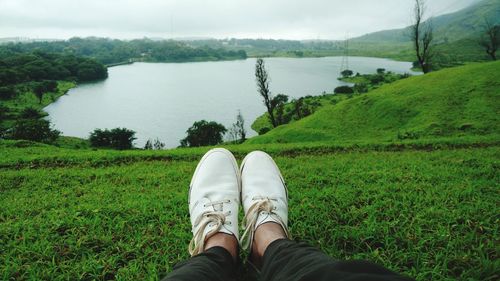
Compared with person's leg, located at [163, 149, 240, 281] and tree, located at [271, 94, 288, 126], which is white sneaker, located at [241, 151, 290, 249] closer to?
person's leg, located at [163, 149, 240, 281]

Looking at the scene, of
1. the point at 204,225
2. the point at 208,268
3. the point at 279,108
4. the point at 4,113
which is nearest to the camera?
the point at 208,268

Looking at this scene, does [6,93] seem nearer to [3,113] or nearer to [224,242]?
[3,113]

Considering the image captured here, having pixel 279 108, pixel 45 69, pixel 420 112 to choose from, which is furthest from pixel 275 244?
pixel 45 69

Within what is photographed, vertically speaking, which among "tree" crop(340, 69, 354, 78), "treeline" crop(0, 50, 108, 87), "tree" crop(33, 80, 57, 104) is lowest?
"tree" crop(33, 80, 57, 104)

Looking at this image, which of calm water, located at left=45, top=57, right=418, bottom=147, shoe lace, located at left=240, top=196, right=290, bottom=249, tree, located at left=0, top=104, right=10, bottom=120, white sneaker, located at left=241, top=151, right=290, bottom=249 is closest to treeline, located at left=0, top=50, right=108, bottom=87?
calm water, located at left=45, top=57, right=418, bottom=147

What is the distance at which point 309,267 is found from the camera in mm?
1299

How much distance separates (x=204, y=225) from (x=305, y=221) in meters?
0.95

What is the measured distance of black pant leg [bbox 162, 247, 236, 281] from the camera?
1.33 m

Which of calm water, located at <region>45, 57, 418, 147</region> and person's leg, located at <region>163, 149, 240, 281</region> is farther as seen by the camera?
calm water, located at <region>45, 57, 418, 147</region>

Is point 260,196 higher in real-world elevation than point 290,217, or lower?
higher

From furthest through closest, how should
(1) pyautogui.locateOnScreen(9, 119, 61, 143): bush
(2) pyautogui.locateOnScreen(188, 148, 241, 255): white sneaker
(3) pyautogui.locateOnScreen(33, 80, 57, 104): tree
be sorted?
(3) pyautogui.locateOnScreen(33, 80, 57, 104): tree
(1) pyautogui.locateOnScreen(9, 119, 61, 143): bush
(2) pyautogui.locateOnScreen(188, 148, 241, 255): white sneaker

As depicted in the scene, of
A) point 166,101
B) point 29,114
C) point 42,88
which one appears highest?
point 42,88

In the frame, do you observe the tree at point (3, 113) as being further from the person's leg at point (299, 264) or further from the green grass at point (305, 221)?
the person's leg at point (299, 264)

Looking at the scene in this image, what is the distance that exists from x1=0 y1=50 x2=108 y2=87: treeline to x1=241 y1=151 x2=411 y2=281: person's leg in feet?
279
